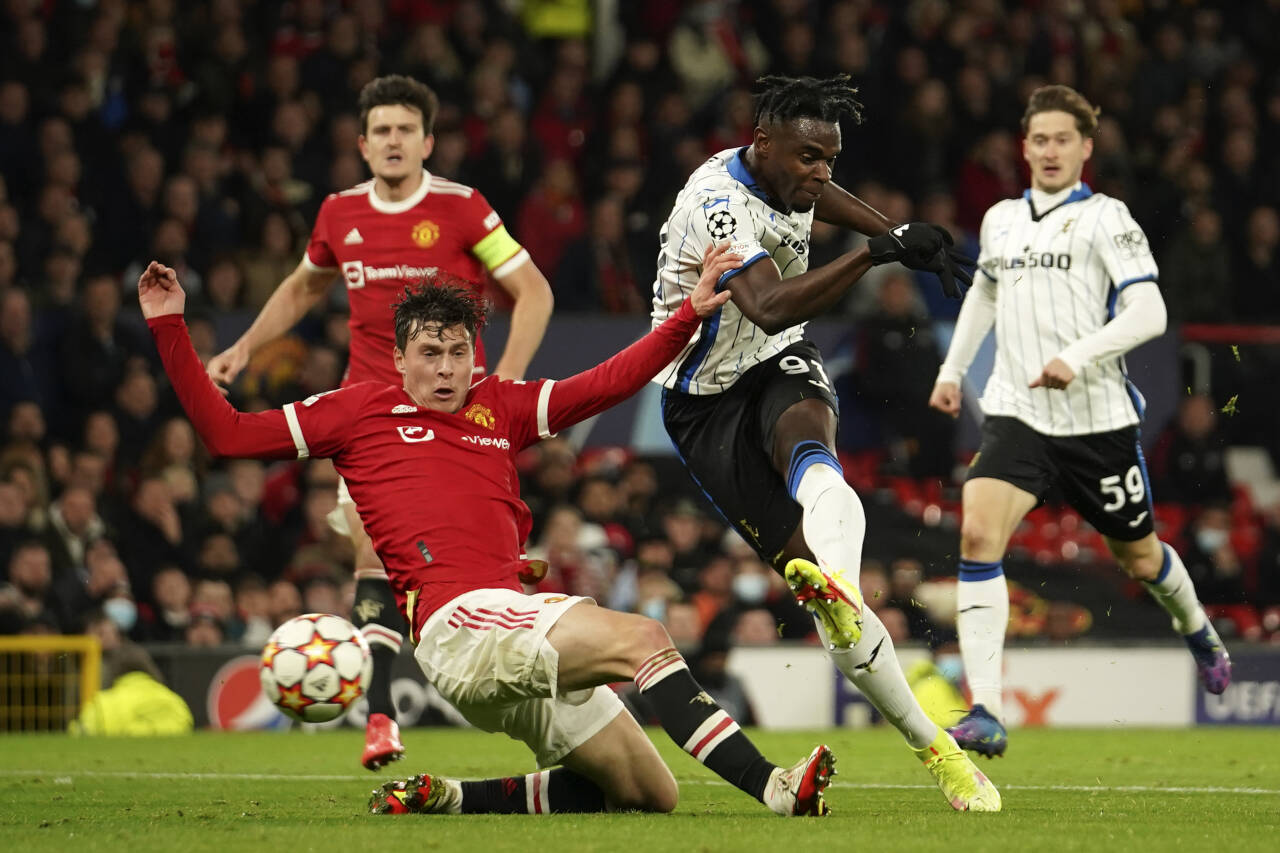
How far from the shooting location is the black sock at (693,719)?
16.6 feet

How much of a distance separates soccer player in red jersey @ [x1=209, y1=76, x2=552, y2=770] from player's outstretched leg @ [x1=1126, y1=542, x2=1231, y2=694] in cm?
268

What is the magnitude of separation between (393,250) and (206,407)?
2.22 m

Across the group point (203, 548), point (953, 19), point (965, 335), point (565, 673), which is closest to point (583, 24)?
point (953, 19)

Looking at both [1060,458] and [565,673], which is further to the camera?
[1060,458]

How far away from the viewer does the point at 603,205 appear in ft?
44.7

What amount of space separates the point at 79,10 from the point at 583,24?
A: 4.33 m

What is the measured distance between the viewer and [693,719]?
5078 mm

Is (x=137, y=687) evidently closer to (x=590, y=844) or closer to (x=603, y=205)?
(x=603, y=205)

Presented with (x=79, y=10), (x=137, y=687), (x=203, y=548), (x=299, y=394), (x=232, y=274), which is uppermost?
(x=79, y=10)

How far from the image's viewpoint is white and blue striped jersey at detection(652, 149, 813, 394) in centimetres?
609

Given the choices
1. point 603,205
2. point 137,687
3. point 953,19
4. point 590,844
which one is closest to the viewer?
point 590,844

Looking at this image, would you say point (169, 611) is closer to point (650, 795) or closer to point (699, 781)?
point (699, 781)

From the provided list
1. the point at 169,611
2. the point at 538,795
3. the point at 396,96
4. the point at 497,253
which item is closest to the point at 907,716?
the point at 538,795

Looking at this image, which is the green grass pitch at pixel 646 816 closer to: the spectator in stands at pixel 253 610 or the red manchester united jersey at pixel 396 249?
the spectator in stands at pixel 253 610
